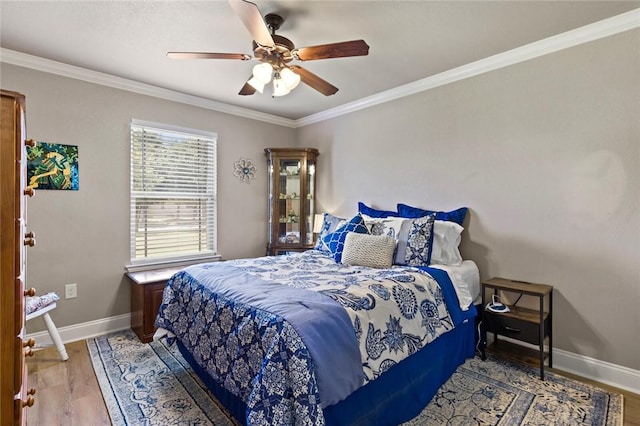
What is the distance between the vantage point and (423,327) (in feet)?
6.49

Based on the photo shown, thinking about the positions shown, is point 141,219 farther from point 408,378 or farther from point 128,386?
point 408,378

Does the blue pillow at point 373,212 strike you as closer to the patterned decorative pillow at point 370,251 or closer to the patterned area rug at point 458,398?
the patterned decorative pillow at point 370,251

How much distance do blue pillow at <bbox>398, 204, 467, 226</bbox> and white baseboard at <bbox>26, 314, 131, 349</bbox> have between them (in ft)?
10.0

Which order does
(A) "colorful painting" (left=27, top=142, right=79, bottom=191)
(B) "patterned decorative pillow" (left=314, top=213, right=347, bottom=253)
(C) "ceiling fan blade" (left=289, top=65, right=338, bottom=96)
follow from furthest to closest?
1. (B) "patterned decorative pillow" (left=314, top=213, right=347, bottom=253)
2. (A) "colorful painting" (left=27, top=142, right=79, bottom=191)
3. (C) "ceiling fan blade" (left=289, top=65, right=338, bottom=96)

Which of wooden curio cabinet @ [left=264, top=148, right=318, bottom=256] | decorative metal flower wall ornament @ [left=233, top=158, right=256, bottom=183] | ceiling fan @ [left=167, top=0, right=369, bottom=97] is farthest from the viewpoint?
wooden curio cabinet @ [left=264, top=148, right=318, bottom=256]

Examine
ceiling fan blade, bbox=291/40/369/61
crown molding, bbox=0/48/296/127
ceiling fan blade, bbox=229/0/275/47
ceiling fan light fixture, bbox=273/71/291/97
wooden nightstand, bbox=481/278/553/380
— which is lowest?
wooden nightstand, bbox=481/278/553/380

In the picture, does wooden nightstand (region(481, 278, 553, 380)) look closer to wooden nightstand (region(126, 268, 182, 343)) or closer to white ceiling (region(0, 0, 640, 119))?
white ceiling (region(0, 0, 640, 119))

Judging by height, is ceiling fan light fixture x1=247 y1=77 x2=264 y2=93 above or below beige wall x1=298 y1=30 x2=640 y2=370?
above

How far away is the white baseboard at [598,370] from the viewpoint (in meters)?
2.15

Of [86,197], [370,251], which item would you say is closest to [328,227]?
[370,251]

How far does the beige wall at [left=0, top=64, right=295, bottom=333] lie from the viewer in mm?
2770

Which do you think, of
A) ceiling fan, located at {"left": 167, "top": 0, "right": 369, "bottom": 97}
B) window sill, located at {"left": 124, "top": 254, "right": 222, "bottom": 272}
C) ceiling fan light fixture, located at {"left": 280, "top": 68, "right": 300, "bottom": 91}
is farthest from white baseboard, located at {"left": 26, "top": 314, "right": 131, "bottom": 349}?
ceiling fan light fixture, located at {"left": 280, "top": 68, "right": 300, "bottom": 91}

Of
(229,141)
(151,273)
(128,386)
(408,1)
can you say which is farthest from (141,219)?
(408,1)

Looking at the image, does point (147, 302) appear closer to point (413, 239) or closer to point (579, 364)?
point (413, 239)
